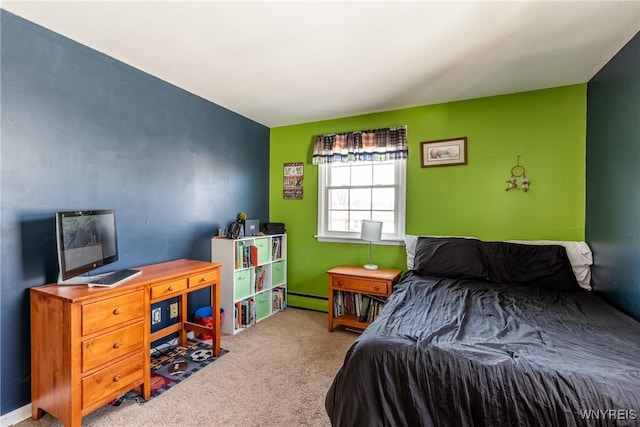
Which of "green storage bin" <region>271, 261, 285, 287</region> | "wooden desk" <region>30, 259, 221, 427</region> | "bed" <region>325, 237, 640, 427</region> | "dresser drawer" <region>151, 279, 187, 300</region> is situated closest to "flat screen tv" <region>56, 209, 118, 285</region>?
"wooden desk" <region>30, 259, 221, 427</region>

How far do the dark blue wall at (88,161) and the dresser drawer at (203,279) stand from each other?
50 cm

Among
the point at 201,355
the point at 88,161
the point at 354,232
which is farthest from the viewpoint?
the point at 354,232

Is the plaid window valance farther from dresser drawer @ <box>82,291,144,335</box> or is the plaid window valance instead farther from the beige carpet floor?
dresser drawer @ <box>82,291,144,335</box>

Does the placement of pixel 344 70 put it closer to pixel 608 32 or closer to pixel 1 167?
pixel 608 32

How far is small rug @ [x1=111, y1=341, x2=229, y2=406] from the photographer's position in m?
2.02

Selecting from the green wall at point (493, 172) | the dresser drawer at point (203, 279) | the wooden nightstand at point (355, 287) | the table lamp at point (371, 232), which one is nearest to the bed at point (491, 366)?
the wooden nightstand at point (355, 287)

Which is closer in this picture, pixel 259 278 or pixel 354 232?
pixel 259 278

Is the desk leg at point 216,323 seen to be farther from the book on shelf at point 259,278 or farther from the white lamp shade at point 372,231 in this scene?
the white lamp shade at point 372,231

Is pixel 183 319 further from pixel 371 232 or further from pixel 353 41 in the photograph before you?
pixel 353 41

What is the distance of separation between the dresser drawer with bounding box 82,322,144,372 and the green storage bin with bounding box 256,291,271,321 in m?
1.51

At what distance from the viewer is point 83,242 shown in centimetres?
181

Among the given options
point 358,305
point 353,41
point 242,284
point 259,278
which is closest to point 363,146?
point 353,41

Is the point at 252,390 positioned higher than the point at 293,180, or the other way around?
the point at 293,180

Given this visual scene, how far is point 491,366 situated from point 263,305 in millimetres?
2686
